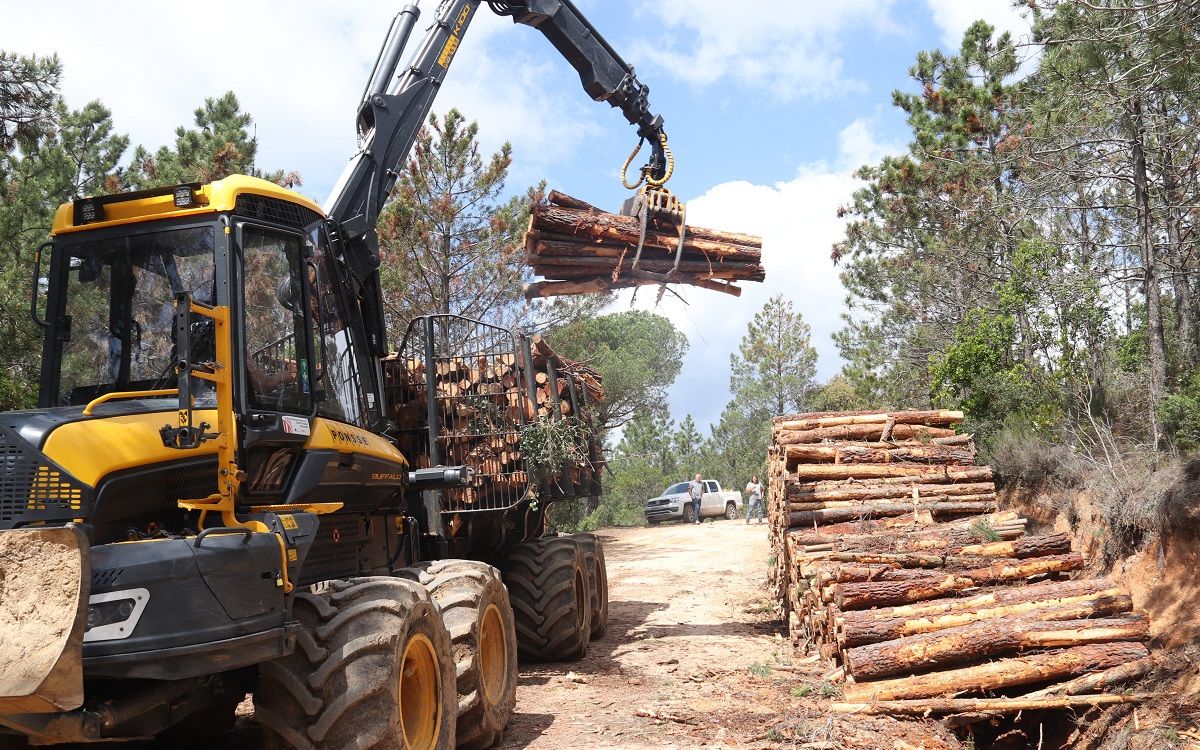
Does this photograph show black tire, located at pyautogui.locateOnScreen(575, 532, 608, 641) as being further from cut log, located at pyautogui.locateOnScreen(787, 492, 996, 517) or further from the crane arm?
the crane arm

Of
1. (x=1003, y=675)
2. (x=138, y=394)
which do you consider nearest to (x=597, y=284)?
(x=1003, y=675)

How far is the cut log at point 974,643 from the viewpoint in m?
7.34

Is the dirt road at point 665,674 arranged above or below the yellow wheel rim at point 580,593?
below

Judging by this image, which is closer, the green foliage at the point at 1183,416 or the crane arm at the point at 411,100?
the crane arm at the point at 411,100

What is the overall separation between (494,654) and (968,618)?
3.79 m

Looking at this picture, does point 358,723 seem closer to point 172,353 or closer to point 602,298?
point 172,353

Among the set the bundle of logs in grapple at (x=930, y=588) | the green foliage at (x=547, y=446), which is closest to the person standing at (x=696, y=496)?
the bundle of logs in grapple at (x=930, y=588)

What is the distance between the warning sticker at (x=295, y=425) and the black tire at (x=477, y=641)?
1.65 metres

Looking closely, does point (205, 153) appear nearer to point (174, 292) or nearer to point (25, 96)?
point (25, 96)

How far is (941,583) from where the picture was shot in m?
8.34

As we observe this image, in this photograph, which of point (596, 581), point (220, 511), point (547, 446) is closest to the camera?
point (220, 511)

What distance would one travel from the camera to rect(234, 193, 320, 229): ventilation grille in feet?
17.4

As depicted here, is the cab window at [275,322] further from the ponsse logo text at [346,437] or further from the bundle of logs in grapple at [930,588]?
the bundle of logs in grapple at [930,588]

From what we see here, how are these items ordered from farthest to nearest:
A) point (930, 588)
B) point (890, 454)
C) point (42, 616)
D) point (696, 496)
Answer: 1. point (696, 496)
2. point (890, 454)
3. point (930, 588)
4. point (42, 616)
